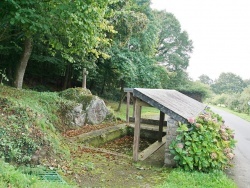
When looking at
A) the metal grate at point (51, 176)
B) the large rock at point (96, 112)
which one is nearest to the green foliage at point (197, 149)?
the metal grate at point (51, 176)

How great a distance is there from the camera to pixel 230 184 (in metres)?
5.41

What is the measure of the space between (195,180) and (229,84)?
7514cm

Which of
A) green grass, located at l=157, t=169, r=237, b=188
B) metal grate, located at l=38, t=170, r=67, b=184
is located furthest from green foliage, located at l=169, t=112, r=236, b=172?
metal grate, located at l=38, t=170, r=67, b=184

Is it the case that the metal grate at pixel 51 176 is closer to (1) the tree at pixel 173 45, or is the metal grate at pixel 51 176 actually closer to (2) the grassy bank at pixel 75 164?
(2) the grassy bank at pixel 75 164

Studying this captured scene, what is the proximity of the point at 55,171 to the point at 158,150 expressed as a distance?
171 inches

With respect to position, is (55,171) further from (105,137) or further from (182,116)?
(105,137)

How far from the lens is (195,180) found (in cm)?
547

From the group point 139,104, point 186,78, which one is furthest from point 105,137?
point 186,78

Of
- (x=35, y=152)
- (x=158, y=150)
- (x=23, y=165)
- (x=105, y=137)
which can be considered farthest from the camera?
(x=105, y=137)

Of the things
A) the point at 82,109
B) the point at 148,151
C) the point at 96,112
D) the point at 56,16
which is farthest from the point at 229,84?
the point at 56,16

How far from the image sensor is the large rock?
1109cm

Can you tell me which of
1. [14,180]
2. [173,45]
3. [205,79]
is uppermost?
[173,45]

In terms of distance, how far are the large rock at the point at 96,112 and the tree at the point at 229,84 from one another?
66078 millimetres

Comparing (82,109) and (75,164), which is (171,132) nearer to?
(75,164)
